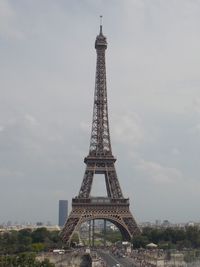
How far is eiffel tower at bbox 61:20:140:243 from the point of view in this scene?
236ft

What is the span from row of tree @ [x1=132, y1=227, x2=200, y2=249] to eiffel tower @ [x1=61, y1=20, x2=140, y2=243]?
167 centimetres

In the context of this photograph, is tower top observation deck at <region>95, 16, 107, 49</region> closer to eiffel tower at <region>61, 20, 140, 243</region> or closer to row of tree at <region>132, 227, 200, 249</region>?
eiffel tower at <region>61, 20, 140, 243</region>

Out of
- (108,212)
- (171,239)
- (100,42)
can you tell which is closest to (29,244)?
(108,212)

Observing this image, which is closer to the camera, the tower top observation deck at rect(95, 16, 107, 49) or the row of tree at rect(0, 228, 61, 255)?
the row of tree at rect(0, 228, 61, 255)

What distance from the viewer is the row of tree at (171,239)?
7150cm

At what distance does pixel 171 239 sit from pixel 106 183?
1372 cm

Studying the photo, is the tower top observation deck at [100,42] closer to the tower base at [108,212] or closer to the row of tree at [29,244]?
the tower base at [108,212]

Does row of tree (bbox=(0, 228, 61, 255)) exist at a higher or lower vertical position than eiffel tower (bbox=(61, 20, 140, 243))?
lower

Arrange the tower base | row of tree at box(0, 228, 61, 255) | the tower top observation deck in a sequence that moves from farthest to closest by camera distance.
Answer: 1. the tower top observation deck
2. the tower base
3. row of tree at box(0, 228, 61, 255)

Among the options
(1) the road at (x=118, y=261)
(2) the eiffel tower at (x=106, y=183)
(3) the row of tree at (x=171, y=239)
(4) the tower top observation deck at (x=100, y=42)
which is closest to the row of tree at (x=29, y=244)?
(2) the eiffel tower at (x=106, y=183)

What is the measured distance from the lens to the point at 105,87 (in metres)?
77.1

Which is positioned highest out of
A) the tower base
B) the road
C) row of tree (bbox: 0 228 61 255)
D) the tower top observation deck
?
the tower top observation deck

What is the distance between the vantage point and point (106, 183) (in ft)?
245

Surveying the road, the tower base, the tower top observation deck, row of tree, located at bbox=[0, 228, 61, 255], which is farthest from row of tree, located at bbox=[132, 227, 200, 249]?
the tower top observation deck
